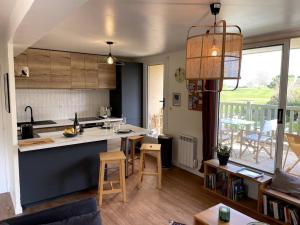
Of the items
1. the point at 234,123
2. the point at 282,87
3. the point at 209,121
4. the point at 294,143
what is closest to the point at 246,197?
the point at 294,143

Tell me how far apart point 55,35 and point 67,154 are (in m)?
1.65

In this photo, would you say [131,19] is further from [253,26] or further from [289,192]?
[289,192]

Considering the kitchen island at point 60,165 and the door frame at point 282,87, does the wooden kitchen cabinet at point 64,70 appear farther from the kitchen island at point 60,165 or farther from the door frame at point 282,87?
the door frame at point 282,87

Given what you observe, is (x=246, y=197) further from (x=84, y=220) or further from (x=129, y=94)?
(x=129, y=94)

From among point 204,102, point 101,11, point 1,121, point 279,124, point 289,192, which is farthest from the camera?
point 204,102

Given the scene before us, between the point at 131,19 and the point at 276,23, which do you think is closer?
the point at 131,19

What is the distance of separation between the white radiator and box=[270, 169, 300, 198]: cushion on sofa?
4.79ft

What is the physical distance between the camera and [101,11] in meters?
2.01

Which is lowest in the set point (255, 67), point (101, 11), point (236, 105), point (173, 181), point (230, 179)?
point (173, 181)

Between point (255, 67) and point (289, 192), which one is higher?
point (255, 67)

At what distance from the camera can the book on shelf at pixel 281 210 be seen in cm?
258

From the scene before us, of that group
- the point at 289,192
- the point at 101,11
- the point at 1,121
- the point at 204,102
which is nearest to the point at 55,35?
the point at 101,11

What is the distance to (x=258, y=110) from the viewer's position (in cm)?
338

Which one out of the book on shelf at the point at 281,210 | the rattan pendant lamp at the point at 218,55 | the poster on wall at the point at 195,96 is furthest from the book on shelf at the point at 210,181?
the rattan pendant lamp at the point at 218,55
